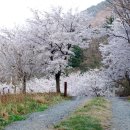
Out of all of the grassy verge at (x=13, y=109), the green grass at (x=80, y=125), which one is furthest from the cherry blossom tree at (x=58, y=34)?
the green grass at (x=80, y=125)

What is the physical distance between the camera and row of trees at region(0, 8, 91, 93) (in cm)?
4094

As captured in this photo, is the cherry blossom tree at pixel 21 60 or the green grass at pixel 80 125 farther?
the cherry blossom tree at pixel 21 60

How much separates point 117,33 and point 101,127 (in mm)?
28657

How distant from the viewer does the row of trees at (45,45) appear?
134ft

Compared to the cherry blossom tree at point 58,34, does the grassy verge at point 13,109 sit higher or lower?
lower

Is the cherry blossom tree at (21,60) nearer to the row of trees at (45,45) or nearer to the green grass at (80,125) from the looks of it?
the row of trees at (45,45)

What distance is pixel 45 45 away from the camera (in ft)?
Result: 134

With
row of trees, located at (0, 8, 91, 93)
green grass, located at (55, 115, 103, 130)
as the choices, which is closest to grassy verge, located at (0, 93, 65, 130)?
green grass, located at (55, 115, 103, 130)

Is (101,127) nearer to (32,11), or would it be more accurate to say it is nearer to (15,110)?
(15,110)

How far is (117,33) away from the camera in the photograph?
4097 centimetres

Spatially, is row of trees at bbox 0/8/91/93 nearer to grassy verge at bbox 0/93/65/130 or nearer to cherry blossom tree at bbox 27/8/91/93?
cherry blossom tree at bbox 27/8/91/93

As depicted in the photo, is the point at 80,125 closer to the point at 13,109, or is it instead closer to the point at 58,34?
the point at 13,109

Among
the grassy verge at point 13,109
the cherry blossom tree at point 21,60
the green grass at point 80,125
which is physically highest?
the cherry blossom tree at point 21,60

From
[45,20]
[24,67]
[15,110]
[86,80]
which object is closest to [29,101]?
[15,110]
